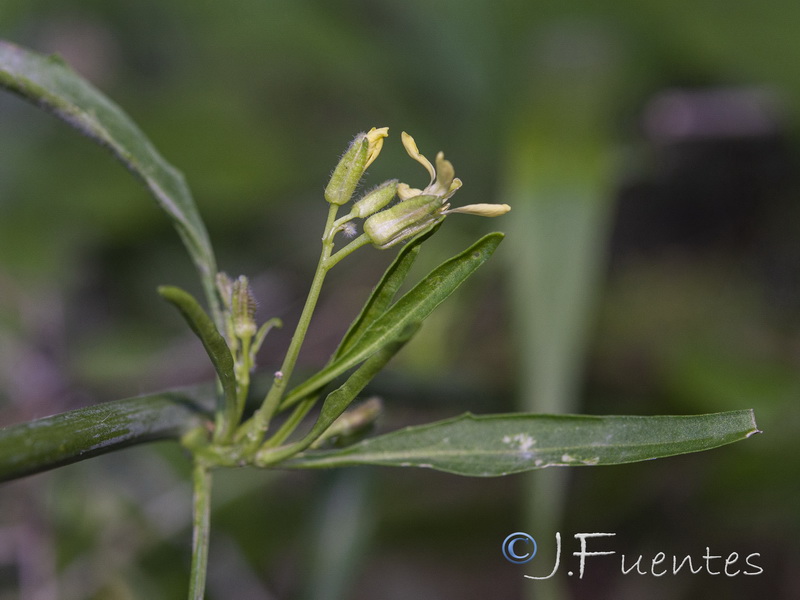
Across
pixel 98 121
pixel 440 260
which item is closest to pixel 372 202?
pixel 98 121

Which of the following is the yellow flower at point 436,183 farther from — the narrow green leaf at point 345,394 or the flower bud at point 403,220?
the narrow green leaf at point 345,394

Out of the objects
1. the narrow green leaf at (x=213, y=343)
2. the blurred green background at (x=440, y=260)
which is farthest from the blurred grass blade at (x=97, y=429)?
the blurred green background at (x=440, y=260)

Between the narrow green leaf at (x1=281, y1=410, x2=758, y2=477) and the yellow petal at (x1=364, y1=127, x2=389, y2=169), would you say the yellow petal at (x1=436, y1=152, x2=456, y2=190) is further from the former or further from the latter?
the narrow green leaf at (x1=281, y1=410, x2=758, y2=477)

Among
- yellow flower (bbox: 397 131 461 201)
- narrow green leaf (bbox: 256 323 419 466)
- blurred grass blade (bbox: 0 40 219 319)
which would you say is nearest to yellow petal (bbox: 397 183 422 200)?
yellow flower (bbox: 397 131 461 201)

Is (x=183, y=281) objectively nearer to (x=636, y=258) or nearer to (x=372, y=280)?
(x=372, y=280)

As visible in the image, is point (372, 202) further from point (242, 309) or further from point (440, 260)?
point (440, 260)
